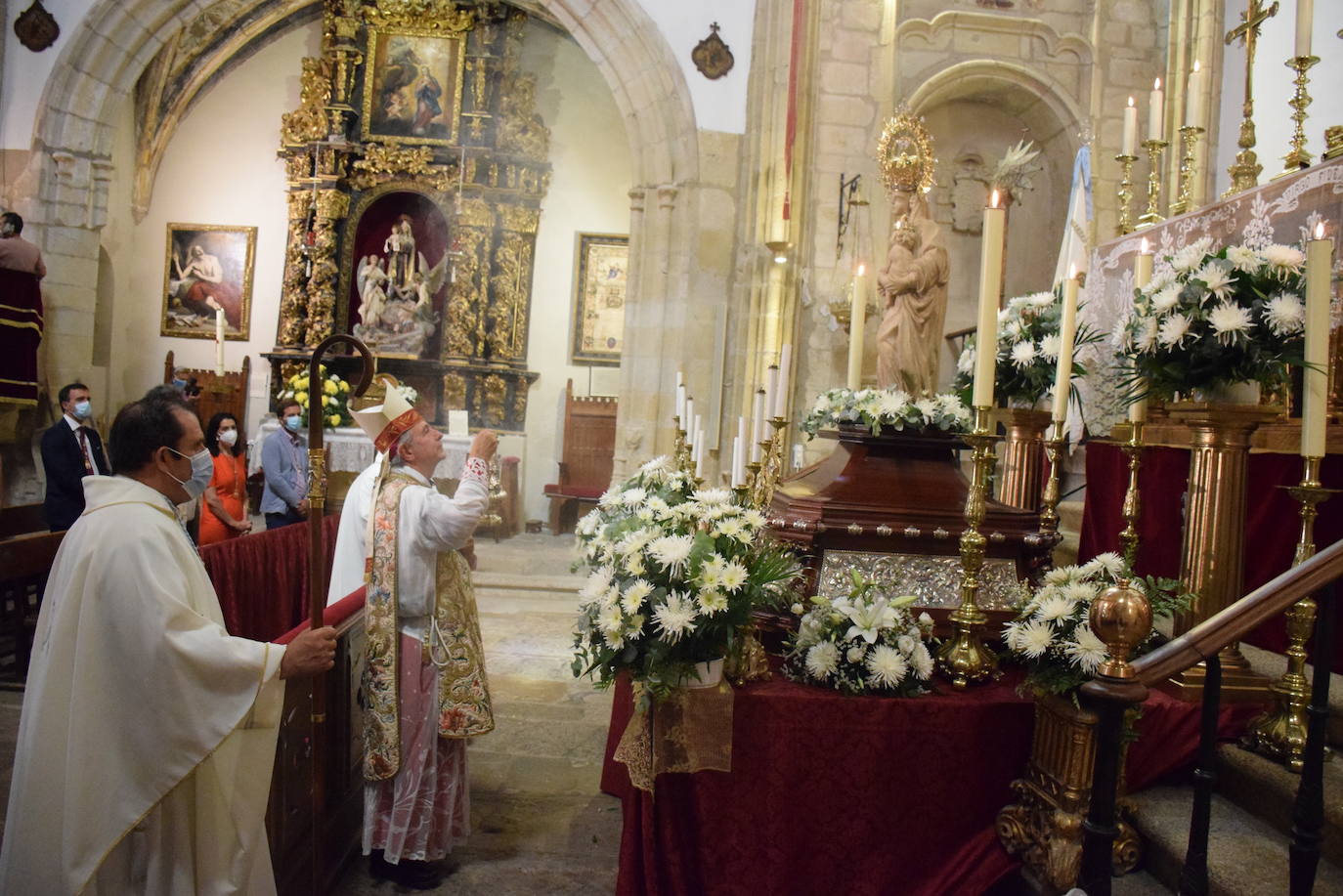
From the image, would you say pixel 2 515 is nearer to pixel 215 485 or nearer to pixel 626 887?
pixel 215 485

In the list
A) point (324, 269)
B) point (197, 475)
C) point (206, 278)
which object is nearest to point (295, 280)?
point (324, 269)

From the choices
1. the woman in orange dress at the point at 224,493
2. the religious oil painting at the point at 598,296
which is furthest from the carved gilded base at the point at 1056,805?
the religious oil painting at the point at 598,296

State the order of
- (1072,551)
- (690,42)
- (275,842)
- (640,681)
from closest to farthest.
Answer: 1. (640,681)
2. (275,842)
3. (1072,551)
4. (690,42)

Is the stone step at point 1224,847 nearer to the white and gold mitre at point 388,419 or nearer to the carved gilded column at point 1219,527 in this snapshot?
the carved gilded column at point 1219,527

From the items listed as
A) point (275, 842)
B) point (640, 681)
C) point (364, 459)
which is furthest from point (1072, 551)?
point (364, 459)

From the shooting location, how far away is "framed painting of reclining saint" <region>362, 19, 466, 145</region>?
501 inches

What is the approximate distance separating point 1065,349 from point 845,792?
155 centimetres

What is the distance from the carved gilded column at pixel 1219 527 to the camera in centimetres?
273

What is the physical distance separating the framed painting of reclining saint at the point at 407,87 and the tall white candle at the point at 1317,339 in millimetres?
11981

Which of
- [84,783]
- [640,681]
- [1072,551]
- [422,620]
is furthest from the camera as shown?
[1072,551]

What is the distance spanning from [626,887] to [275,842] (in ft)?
3.57

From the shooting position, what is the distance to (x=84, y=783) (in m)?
2.11

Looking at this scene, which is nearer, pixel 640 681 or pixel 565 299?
pixel 640 681

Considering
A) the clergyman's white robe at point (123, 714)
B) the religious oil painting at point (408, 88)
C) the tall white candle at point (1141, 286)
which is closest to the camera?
the clergyman's white robe at point (123, 714)
